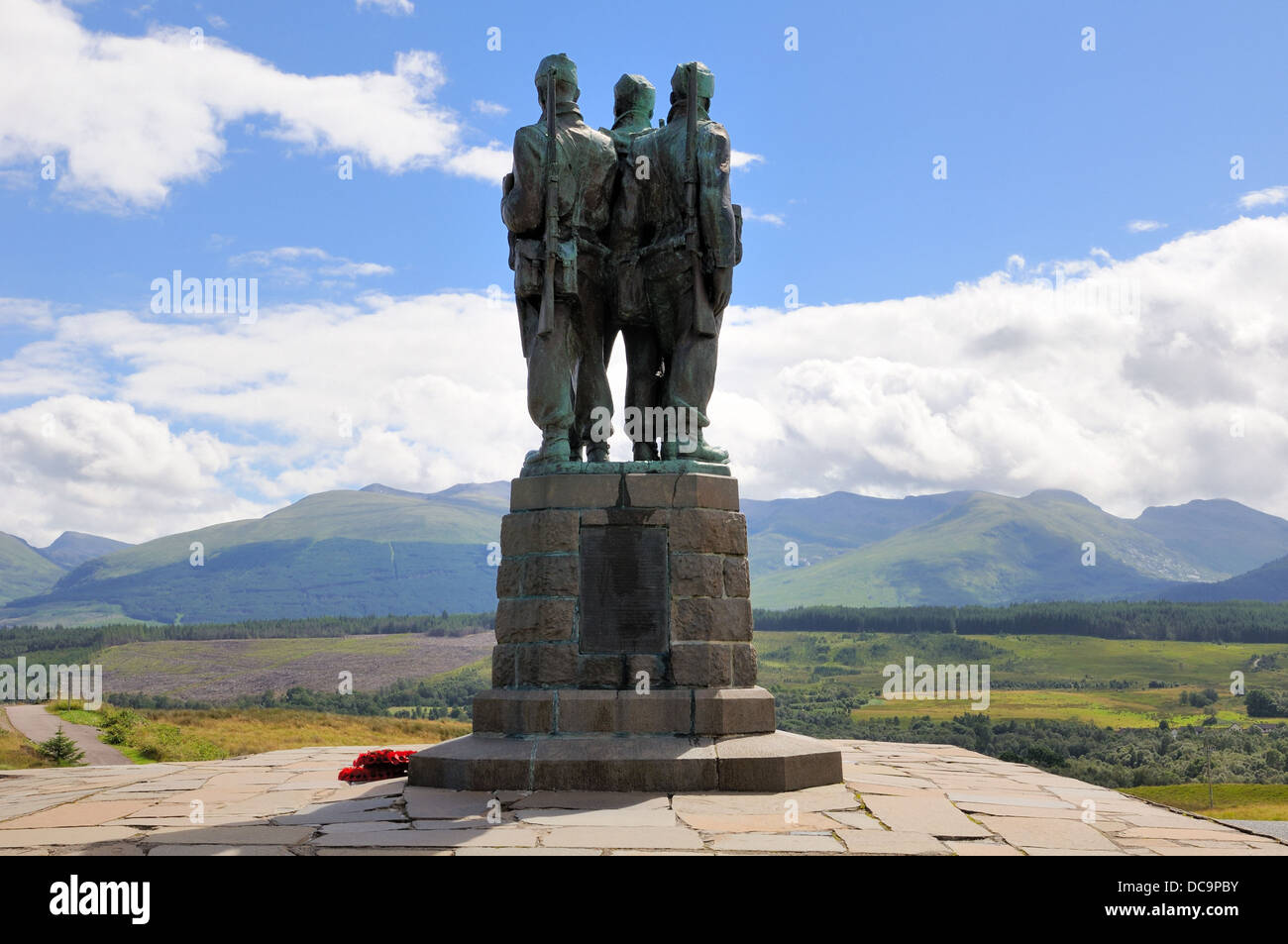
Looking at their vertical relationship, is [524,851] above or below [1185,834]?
above

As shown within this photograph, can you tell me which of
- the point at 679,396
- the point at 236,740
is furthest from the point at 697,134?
the point at 236,740

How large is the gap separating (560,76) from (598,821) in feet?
17.8

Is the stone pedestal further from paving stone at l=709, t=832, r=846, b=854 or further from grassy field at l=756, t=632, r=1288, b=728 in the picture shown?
grassy field at l=756, t=632, r=1288, b=728

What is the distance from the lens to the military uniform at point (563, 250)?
8227mm

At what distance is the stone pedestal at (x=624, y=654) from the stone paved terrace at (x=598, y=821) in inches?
8.8

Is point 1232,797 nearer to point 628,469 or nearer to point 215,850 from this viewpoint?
point 628,469

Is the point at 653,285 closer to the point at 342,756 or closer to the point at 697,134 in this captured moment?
the point at 697,134

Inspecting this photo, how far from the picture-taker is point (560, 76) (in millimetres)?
8453

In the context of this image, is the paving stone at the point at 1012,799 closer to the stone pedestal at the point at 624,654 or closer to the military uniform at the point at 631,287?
the stone pedestal at the point at 624,654

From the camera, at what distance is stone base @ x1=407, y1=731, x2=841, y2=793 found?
7051 mm

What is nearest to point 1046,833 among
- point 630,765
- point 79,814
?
point 630,765

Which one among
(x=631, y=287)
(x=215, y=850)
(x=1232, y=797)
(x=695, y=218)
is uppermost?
(x=695, y=218)

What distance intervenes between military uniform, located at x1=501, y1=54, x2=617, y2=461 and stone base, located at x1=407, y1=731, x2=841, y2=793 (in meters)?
2.20

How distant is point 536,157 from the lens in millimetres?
8180
